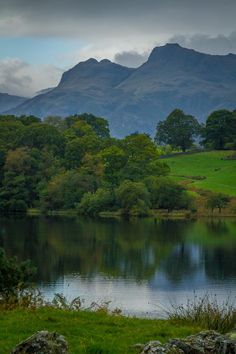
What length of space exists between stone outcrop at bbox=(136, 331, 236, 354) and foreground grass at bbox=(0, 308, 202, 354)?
1.78m

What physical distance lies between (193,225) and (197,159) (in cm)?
5254

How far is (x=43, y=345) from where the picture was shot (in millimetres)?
7504

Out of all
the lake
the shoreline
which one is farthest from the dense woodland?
the lake

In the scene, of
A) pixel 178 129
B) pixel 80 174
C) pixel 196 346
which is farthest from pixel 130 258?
pixel 178 129

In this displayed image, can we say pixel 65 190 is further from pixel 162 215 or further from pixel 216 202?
pixel 216 202

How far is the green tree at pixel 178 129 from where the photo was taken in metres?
157

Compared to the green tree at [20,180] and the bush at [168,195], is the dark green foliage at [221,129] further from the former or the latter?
the green tree at [20,180]

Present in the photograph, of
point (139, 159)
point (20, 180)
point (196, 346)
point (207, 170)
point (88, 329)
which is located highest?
point (139, 159)

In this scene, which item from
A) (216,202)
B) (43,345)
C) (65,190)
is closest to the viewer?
(43,345)

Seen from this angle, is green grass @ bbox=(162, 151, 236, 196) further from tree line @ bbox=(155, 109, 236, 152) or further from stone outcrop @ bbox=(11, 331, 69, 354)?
stone outcrop @ bbox=(11, 331, 69, 354)

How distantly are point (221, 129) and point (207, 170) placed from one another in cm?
1825

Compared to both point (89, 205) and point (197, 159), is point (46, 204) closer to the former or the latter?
point (89, 205)

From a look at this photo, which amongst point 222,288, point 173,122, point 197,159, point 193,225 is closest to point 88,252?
point 222,288

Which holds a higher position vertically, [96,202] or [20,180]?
[20,180]
